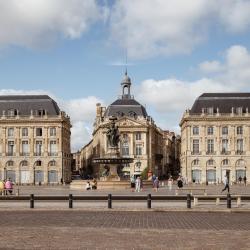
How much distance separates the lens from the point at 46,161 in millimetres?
119750

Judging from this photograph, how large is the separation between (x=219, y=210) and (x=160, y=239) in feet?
42.7

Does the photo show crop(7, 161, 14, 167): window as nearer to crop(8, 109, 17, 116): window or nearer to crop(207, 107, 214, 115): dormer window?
crop(8, 109, 17, 116): window

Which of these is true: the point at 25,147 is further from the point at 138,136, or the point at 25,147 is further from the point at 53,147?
the point at 138,136

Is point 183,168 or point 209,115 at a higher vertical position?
point 209,115

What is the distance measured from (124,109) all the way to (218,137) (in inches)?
1150

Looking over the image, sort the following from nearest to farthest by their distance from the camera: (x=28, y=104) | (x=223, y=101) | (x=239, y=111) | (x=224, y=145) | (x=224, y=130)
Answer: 1. (x=239, y=111)
2. (x=223, y=101)
3. (x=224, y=130)
4. (x=224, y=145)
5. (x=28, y=104)

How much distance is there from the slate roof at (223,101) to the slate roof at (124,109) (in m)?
24.0

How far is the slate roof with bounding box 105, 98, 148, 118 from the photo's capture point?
461 ft

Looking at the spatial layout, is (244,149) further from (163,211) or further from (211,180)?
(163,211)

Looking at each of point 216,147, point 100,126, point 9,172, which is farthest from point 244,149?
point 9,172

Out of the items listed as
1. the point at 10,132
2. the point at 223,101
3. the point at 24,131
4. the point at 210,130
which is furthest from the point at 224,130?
the point at 10,132

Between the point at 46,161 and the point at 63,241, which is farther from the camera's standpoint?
the point at 46,161

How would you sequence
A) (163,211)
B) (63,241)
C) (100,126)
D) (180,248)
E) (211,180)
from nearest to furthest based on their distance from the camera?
(180,248), (63,241), (163,211), (211,180), (100,126)

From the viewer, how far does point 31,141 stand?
119938 millimetres
